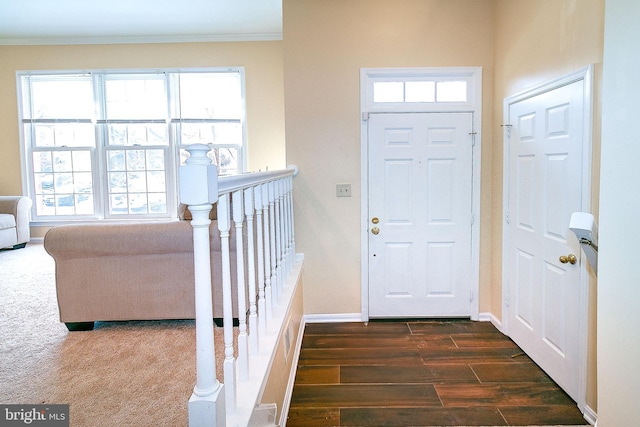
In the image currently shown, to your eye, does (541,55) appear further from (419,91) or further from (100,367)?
(100,367)

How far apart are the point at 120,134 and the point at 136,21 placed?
162 centimetres

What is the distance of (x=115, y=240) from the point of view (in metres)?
2.66

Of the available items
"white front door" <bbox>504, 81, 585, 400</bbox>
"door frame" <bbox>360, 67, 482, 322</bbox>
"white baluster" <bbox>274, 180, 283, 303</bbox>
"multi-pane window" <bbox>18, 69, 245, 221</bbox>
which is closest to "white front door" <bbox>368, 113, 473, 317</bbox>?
"door frame" <bbox>360, 67, 482, 322</bbox>

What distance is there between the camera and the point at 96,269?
2.71 m

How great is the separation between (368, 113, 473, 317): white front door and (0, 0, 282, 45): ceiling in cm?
236

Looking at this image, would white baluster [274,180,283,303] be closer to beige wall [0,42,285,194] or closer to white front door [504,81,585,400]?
white front door [504,81,585,400]

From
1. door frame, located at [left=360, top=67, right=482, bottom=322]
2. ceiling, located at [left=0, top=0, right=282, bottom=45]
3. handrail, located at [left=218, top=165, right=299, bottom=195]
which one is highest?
ceiling, located at [left=0, top=0, right=282, bottom=45]

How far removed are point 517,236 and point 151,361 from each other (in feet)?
8.62

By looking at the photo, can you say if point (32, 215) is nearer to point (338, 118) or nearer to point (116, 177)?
point (116, 177)

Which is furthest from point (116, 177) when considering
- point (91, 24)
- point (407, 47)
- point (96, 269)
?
point (407, 47)

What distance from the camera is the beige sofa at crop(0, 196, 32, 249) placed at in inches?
209

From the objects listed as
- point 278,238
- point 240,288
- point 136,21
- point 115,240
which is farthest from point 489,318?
point 136,21

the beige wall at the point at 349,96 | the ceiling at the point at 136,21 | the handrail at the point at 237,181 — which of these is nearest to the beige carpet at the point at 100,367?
the handrail at the point at 237,181

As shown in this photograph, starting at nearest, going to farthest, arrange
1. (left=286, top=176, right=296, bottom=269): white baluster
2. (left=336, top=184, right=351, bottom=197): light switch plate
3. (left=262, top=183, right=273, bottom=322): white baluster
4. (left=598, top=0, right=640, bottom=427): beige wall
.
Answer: (left=598, top=0, right=640, bottom=427): beige wall
(left=262, top=183, right=273, bottom=322): white baluster
(left=286, top=176, right=296, bottom=269): white baluster
(left=336, top=184, right=351, bottom=197): light switch plate
